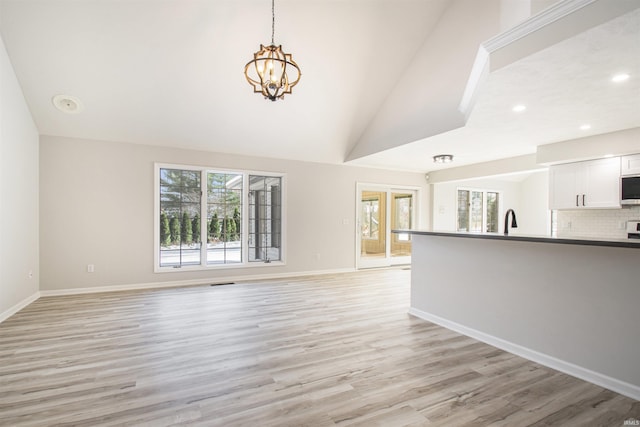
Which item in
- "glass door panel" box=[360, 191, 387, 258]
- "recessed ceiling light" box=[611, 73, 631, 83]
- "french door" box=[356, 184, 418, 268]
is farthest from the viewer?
"glass door panel" box=[360, 191, 387, 258]

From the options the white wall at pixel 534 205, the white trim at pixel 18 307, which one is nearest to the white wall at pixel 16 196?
the white trim at pixel 18 307

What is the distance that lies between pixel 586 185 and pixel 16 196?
27.2ft

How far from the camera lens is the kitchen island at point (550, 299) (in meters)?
2.34

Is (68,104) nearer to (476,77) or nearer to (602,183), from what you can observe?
(476,77)

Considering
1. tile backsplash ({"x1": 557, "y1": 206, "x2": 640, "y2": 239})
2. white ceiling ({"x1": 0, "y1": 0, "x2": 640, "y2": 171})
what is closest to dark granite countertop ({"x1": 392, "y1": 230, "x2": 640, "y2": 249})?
white ceiling ({"x1": 0, "y1": 0, "x2": 640, "y2": 171})

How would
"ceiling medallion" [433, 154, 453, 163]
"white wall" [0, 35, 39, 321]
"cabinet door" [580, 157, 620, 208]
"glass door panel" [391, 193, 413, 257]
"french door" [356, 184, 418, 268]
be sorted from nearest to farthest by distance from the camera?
1. "white wall" [0, 35, 39, 321]
2. "cabinet door" [580, 157, 620, 208]
3. "ceiling medallion" [433, 154, 453, 163]
4. "french door" [356, 184, 418, 268]
5. "glass door panel" [391, 193, 413, 257]

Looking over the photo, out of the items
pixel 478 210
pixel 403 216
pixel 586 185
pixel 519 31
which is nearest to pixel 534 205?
pixel 478 210

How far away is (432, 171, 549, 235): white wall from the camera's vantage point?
8.40 metres

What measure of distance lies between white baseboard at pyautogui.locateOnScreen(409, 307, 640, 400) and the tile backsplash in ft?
9.16

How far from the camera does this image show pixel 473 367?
8.72 ft

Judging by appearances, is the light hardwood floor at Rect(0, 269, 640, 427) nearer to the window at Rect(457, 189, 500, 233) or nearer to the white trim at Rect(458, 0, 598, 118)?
the white trim at Rect(458, 0, 598, 118)

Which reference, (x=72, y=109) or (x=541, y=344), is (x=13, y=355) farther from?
(x=541, y=344)

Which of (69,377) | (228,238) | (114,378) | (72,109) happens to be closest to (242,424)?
(114,378)

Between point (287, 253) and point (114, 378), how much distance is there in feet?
14.1
